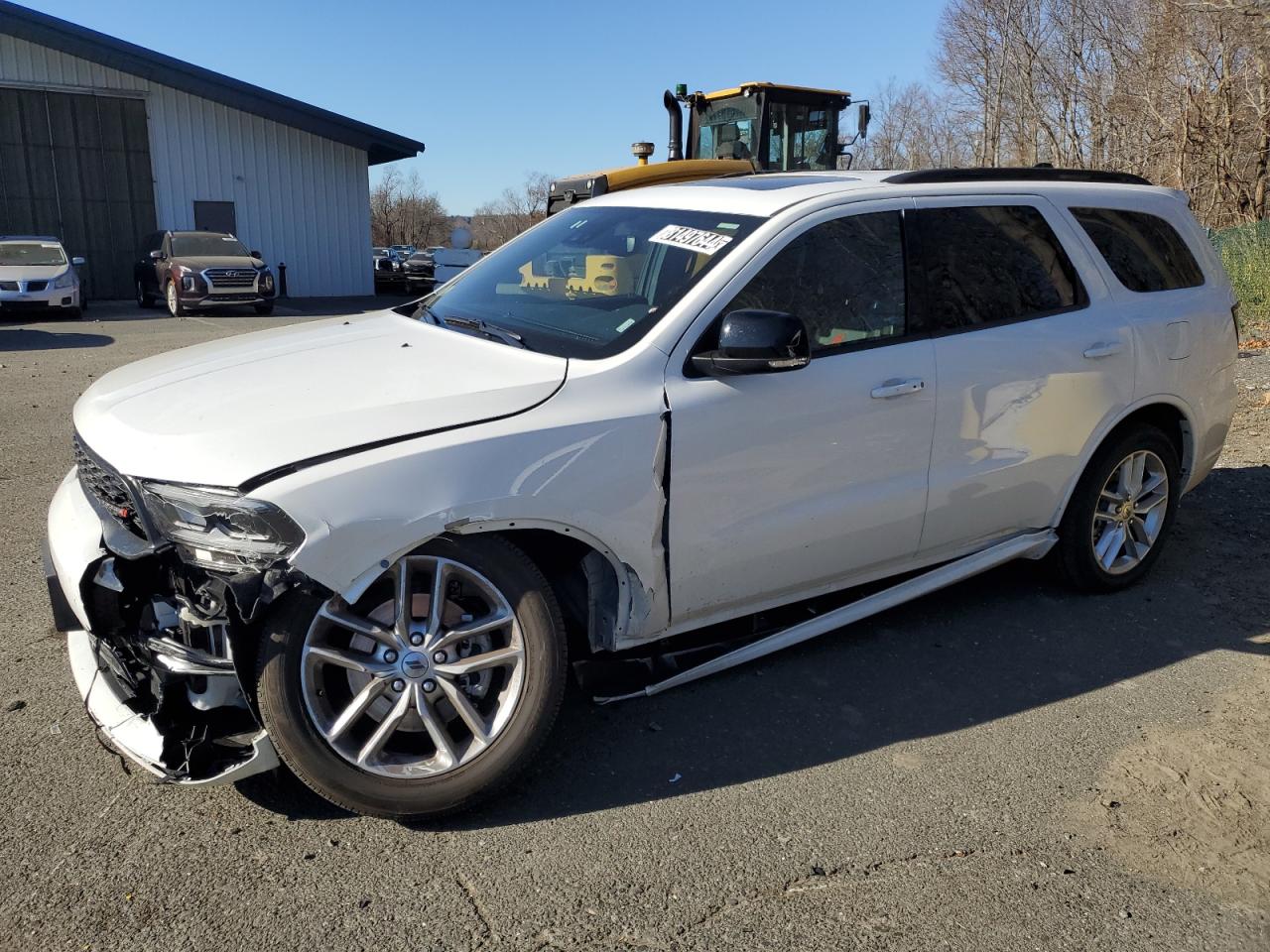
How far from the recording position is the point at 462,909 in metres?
2.60

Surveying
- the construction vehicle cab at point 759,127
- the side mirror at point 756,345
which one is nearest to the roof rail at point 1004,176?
the side mirror at point 756,345

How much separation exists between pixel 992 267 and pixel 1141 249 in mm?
Result: 1062

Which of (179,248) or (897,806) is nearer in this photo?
(897,806)

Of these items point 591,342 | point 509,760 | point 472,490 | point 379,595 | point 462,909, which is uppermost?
point 591,342

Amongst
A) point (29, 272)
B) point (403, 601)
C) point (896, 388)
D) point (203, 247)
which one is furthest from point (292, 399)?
point (203, 247)

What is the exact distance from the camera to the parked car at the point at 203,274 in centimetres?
2011

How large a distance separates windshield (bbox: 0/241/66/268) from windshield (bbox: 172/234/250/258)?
2.57m

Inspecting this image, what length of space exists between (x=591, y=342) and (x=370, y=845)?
1.70 m

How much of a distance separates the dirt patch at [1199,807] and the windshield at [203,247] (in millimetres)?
21399

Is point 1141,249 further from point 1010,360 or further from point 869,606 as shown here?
point 869,606

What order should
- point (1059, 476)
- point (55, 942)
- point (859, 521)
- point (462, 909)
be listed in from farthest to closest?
1. point (1059, 476)
2. point (859, 521)
3. point (462, 909)
4. point (55, 942)

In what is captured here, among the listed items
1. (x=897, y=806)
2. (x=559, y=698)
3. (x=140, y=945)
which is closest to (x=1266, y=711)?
(x=897, y=806)

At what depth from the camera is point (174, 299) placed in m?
20.5

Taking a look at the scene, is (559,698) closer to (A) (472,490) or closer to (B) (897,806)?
(A) (472,490)
